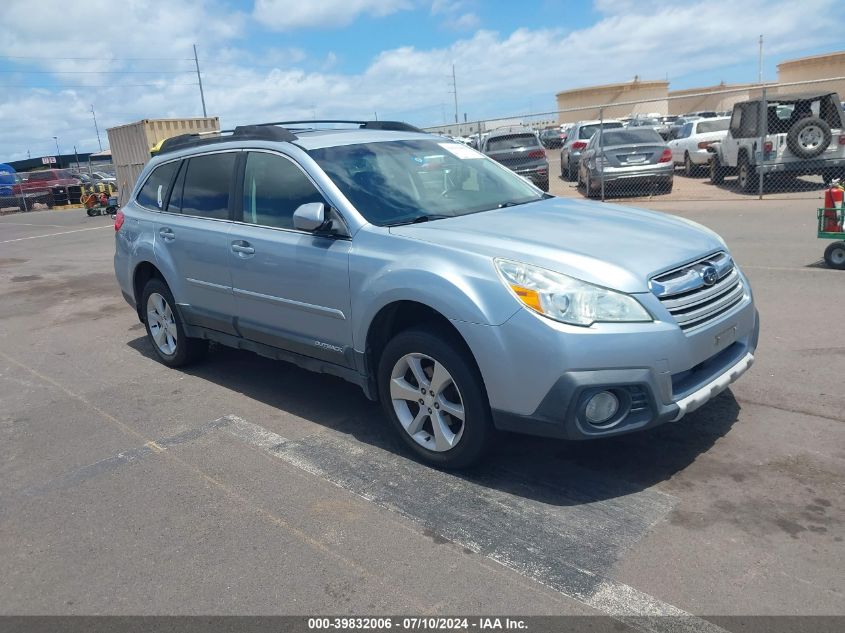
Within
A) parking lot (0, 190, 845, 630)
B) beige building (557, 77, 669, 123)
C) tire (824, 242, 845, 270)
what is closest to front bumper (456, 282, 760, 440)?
parking lot (0, 190, 845, 630)

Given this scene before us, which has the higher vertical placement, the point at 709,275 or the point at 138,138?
the point at 138,138

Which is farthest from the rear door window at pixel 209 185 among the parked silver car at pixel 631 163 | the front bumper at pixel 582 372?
the parked silver car at pixel 631 163

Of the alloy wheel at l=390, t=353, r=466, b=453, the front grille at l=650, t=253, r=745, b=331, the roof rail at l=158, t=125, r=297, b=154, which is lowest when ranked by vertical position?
the alloy wheel at l=390, t=353, r=466, b=453

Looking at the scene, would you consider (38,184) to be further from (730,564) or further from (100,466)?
(730,564)

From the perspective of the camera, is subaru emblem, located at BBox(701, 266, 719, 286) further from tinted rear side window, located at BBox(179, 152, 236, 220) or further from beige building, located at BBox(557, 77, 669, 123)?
beige building, located at BBox(557, 77, 669, 123)

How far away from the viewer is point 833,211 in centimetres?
760

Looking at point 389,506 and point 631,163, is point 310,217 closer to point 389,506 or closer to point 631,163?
point 389,506

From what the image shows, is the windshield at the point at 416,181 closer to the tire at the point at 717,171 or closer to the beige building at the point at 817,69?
the tire at the point at 717,171

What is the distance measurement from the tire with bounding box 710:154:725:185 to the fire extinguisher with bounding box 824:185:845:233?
34.4ft

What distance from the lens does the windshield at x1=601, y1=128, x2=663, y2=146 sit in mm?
16938

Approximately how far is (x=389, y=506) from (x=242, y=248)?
7.16 ft

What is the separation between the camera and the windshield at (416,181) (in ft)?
15.0

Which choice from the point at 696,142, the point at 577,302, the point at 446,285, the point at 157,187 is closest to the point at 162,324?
the point at 157,187

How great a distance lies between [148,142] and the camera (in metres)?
23.8
